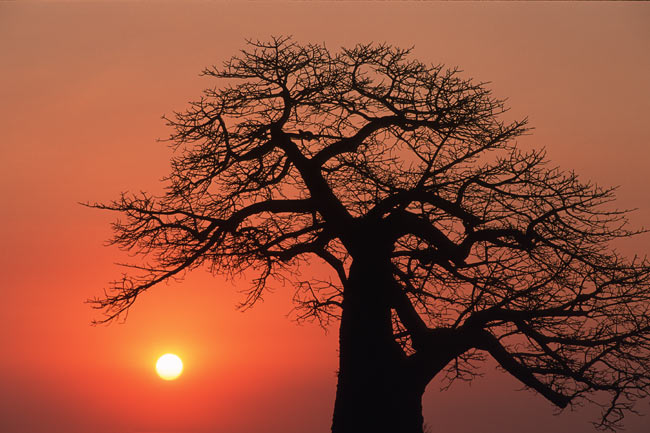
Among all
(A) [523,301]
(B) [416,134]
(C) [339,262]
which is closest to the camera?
(A) [523,301]

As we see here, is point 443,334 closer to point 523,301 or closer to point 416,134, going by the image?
point 523,301

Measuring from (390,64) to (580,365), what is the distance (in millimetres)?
4553

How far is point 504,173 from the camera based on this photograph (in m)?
11.5

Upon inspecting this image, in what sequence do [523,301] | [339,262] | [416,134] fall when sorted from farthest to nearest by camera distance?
1. [339,262]
2. [416,134]
3. [523,301]

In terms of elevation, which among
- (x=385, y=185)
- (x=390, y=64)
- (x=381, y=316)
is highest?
(x=390, y=64)

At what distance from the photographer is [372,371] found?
37.0 feet

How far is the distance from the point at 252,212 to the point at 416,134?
237 centimetres

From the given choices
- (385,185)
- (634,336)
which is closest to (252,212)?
(385,185)

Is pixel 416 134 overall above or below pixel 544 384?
above

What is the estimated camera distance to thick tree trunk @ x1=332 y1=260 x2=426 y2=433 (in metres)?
11.2

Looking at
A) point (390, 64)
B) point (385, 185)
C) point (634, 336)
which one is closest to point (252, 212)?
point (385, 185)

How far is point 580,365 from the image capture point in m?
11.3

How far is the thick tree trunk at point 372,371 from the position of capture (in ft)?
36.6

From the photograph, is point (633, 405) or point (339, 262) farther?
point (339, 262)
